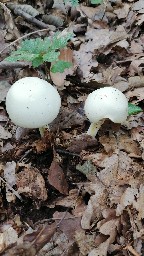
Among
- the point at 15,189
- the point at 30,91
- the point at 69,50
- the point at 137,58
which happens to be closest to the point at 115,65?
the point at 137,58

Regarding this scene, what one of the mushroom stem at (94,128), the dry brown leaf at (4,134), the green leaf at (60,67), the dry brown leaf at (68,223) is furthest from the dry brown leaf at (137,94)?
the dry brown leaf at (68,223)

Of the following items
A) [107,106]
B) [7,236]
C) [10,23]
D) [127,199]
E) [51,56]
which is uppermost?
[51,56]

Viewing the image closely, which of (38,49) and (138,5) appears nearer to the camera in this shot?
(38,49)

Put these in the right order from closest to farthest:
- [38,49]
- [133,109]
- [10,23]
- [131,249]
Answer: [131,249], [38,49], [133,109], [10,23]

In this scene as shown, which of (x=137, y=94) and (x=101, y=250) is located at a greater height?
(x=137, y=94)

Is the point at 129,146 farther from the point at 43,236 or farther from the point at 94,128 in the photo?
the point at 43,236

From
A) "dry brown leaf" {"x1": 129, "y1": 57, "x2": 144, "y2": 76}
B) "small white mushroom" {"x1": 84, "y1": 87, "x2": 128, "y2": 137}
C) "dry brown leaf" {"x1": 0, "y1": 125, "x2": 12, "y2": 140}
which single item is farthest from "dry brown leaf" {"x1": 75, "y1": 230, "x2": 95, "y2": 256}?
"dry brown leaf" {"x1": 129, "y1": 57, "x2": 144, "y2": 76}

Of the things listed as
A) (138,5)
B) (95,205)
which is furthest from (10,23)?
(95,205)

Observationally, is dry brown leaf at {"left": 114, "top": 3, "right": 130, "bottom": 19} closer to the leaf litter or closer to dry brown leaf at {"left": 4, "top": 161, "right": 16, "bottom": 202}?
the leaf litter
